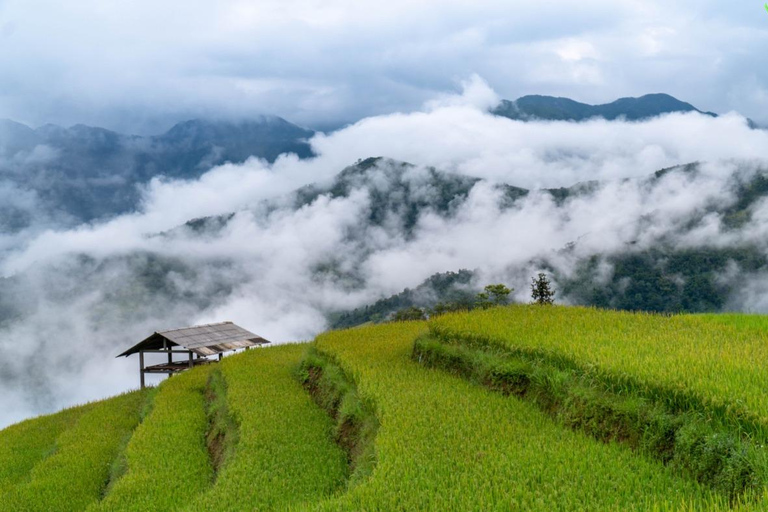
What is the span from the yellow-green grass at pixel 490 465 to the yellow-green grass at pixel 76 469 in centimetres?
715

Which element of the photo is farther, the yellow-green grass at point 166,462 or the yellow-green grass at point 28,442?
the yellow-green grass at point 28,442

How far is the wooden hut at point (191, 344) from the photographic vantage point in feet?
77.1

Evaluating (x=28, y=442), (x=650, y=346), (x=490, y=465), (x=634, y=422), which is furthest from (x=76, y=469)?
(x=650, y=346)

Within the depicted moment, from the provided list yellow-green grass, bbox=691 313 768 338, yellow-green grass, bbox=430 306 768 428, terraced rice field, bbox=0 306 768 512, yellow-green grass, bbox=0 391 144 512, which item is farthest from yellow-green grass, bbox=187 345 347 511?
yellow-green grass, bbox=691 313 768 338

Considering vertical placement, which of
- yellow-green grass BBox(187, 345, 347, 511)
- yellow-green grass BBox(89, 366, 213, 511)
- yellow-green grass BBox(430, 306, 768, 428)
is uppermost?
yellow-green grass BBox(430, 306, 768, 428)

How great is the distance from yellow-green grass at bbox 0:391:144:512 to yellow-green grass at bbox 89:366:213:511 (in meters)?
1.31

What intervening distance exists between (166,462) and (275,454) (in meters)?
3.12

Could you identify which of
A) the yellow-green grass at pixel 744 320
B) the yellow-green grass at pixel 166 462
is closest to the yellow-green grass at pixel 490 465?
the yellow-green grass at pixel 166 462

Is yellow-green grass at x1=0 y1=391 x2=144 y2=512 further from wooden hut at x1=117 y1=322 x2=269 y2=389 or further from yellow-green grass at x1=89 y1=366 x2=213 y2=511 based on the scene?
wooden hut at x1=117 y1=322 x2=269 y2=389

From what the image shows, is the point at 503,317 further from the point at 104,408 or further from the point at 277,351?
the point at 104,408

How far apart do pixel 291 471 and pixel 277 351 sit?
12.8 m

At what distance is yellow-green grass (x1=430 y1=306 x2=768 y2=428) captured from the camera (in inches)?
287

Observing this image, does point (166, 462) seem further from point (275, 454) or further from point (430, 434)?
point (430, 434)

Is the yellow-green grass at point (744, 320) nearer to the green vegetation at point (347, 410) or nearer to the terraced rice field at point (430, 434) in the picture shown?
the terraced rice field at point (430, 434)
